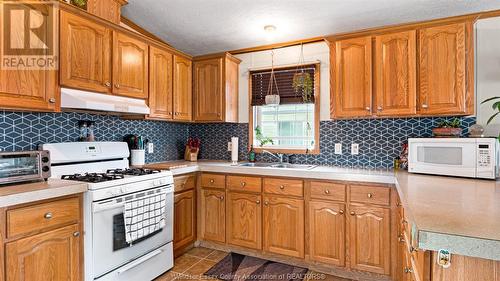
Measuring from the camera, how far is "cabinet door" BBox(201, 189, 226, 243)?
2.97 meters

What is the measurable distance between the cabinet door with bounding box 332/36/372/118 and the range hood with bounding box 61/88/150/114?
1859mm

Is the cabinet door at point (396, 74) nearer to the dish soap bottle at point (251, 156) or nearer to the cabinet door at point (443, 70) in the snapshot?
the cabinet door at point (443, 70)

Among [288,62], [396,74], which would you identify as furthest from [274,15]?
[396,74]

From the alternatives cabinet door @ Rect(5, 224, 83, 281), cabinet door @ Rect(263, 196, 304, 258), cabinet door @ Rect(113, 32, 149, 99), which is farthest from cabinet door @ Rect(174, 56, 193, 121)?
cabinet door @ Rect(5, 224, 83, 281)

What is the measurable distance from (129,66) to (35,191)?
4.62 ft

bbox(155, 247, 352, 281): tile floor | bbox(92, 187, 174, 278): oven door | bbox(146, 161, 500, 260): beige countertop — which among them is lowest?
bbox(155, 247, 352, 281): tile floor

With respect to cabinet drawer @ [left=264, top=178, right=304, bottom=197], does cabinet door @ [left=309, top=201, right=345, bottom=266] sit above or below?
below

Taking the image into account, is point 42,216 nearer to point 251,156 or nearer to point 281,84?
point 251,156

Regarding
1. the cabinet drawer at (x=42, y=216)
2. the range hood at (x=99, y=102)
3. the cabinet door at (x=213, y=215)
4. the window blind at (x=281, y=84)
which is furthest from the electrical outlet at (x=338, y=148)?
the cabinet drawer at (x=42, y=216)

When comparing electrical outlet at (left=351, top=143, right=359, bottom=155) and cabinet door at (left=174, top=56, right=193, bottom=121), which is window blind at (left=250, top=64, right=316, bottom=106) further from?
cabinet door at (left=174, top=56, right=193, bottom=121)

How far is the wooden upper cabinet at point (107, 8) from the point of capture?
7.68 ft

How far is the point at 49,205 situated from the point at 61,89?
0.87 metres

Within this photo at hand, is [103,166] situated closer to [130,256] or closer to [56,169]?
[56,169]

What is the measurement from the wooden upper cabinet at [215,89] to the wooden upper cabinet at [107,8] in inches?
41.8
